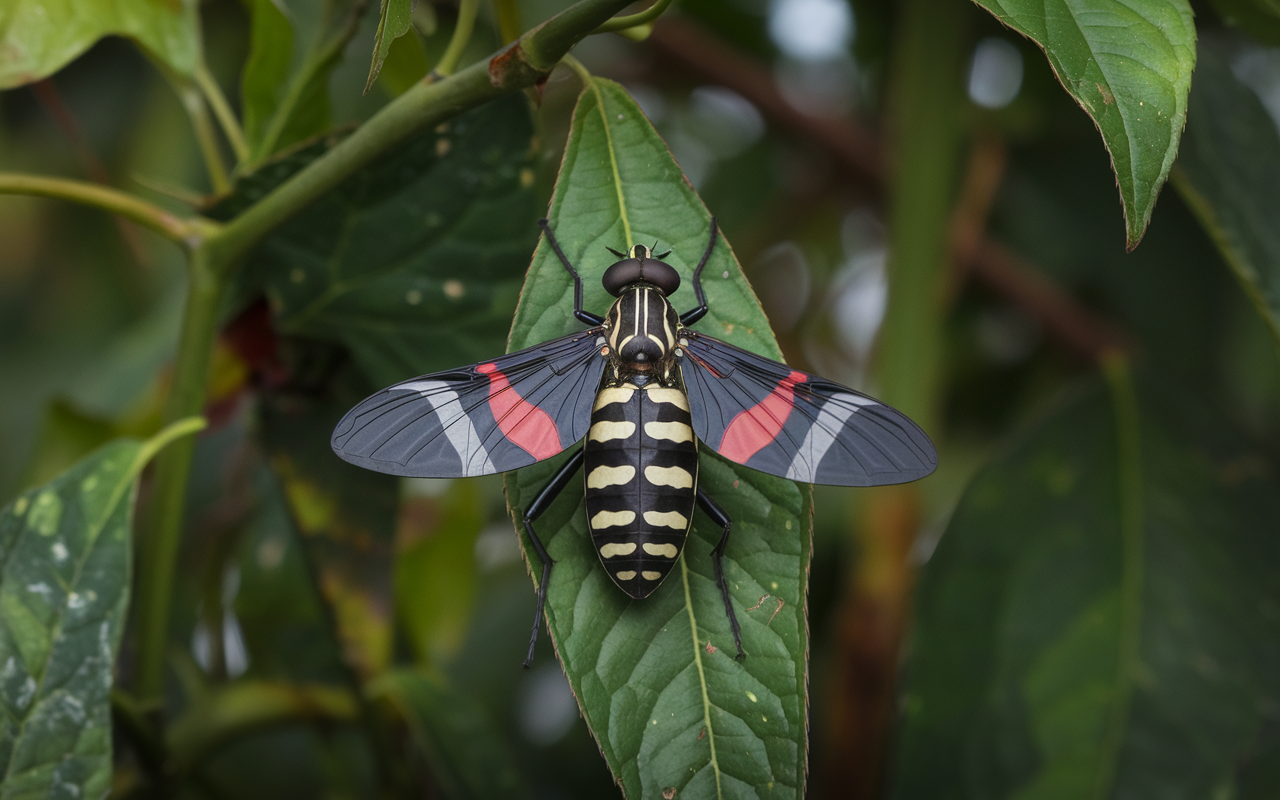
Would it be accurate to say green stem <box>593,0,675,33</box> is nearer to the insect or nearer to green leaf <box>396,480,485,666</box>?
the insect

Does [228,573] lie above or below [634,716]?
below

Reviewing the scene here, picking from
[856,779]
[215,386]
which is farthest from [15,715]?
[856,779]

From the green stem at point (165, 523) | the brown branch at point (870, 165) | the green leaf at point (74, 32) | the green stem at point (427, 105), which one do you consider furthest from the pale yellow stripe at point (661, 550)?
the brown branch at point (870, 165)

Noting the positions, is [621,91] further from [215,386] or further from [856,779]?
[856,779]

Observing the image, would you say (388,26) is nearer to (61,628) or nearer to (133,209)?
(133,209)

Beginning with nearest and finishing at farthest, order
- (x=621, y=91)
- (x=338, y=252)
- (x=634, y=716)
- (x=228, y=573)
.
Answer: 1. (x=634, y=716)
2. (x=621, y=91)
3. (x=338, y=252)
4. (x=228, y=573)

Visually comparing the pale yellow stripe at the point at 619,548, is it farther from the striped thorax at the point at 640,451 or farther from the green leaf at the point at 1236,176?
the green leaf at the point at 1236,176
